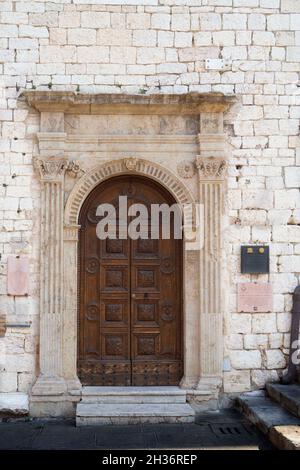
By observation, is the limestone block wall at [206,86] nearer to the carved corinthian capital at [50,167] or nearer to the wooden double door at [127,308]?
the carved corinthian capital at [50,167]

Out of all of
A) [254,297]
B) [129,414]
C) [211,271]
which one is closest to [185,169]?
[211,271]

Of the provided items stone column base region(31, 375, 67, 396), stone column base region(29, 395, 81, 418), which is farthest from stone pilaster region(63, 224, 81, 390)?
stone column base region(29, 395, 81, 418)

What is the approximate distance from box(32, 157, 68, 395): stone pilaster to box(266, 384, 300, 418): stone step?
95.1 inches

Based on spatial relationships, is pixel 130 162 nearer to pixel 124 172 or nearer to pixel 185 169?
pixel 124 172

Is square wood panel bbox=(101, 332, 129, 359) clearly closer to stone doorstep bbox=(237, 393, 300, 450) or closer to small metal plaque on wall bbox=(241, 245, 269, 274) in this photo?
stone doorstep bbox=(237, 393, 300, 450)

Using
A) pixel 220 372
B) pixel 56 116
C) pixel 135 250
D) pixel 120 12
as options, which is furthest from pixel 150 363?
pixel 120 12

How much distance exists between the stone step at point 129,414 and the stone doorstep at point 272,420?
0.65 meters

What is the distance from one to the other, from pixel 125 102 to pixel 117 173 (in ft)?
2.79

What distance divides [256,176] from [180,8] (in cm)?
228

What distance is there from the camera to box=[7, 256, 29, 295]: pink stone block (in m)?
6.36

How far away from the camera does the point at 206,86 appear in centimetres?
659
